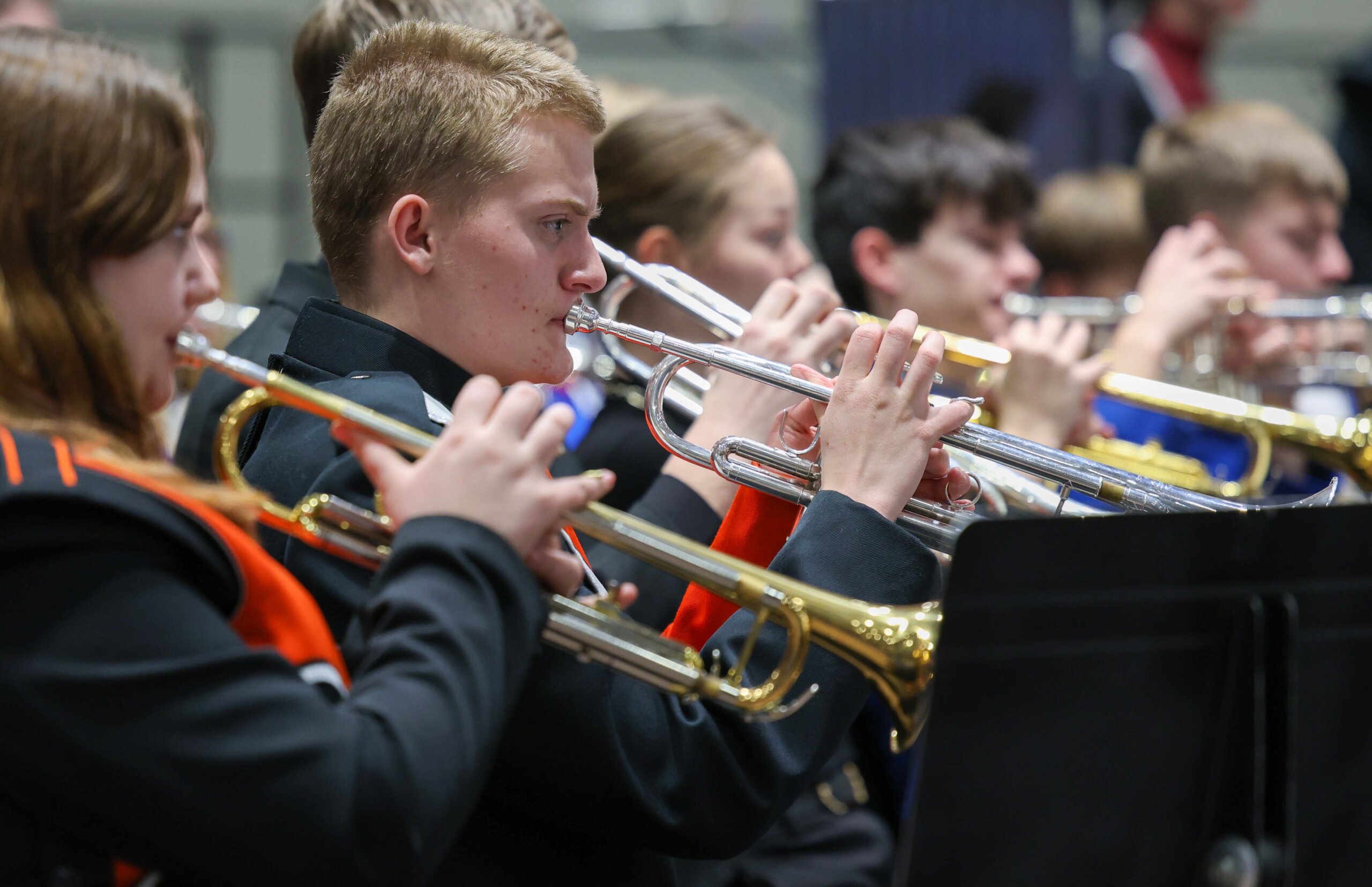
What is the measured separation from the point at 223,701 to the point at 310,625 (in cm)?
15

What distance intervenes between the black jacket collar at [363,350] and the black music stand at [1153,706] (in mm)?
590

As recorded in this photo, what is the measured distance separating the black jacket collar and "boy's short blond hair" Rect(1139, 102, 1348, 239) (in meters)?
2.64

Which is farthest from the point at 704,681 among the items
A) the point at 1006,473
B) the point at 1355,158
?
the point at 1355,158

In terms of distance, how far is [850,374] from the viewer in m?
1.45

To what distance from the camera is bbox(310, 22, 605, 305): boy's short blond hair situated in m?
1.40

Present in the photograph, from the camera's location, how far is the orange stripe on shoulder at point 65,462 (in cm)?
97

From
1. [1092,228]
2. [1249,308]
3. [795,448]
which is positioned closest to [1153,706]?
[795,448]

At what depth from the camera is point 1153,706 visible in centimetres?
121

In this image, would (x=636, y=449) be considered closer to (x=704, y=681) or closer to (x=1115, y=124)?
(x=704, y=681)

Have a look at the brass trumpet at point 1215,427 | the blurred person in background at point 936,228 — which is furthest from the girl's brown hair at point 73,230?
the blurred person in background at point 936,228

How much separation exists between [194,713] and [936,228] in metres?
2.28

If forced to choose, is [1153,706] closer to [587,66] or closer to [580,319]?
[580,319]

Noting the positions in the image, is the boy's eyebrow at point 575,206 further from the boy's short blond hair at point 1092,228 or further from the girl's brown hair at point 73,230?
the boy's short blond hair at point 1092,228

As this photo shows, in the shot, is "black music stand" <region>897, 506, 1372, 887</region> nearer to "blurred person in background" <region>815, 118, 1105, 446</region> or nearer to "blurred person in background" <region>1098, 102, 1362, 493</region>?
"blurred person in background" <region>815, 118, 1105, 446</region>
